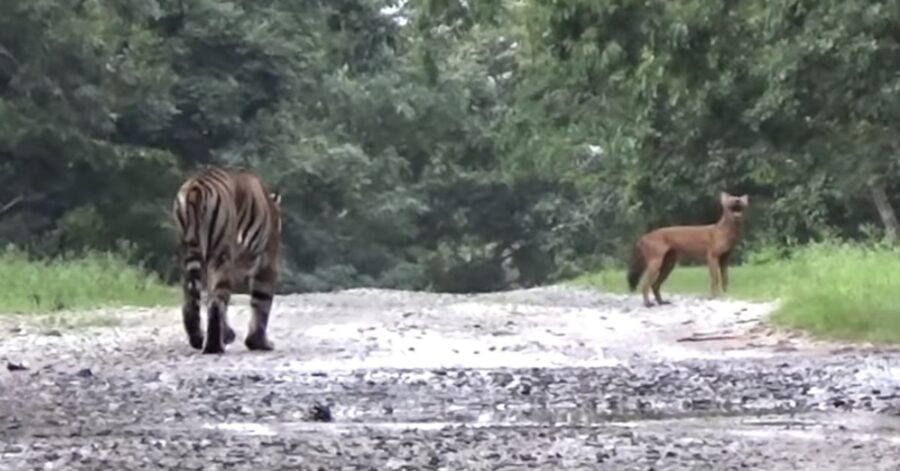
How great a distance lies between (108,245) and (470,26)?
832 inches

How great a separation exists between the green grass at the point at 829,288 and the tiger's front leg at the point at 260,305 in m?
3.88

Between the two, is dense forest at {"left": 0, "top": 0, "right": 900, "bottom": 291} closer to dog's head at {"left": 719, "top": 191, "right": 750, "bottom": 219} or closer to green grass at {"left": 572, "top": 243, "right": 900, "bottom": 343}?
dog's head at {"left": 719, "top": 191, "right": 750, "bottom": 219}

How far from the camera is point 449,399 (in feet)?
33.8

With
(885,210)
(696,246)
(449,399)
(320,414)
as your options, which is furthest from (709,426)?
(885,210)

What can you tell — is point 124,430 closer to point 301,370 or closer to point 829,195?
point 301,370

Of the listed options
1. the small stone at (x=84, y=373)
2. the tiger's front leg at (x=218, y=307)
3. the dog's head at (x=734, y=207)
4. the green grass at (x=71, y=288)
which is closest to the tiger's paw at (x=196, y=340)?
the tiger's front leg at (x=218, y=307)

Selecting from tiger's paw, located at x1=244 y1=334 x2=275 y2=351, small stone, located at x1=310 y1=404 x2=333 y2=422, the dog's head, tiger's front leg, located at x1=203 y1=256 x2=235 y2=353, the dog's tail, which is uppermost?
the dog's head

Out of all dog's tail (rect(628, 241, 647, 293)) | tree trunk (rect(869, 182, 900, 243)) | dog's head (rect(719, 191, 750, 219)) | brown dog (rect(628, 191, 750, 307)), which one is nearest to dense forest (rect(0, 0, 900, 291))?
tree trunk (rect(869, 182, 900, 243))

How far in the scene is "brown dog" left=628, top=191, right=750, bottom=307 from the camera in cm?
2638

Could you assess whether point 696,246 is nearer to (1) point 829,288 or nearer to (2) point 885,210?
(1) point 829,288

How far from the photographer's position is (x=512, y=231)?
6681 cm

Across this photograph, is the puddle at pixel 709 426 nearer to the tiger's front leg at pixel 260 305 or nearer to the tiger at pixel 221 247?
Result: the tiger at pixel 221 247

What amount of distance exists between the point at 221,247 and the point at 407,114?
4370cm

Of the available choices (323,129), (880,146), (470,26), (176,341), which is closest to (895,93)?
(880,146)
